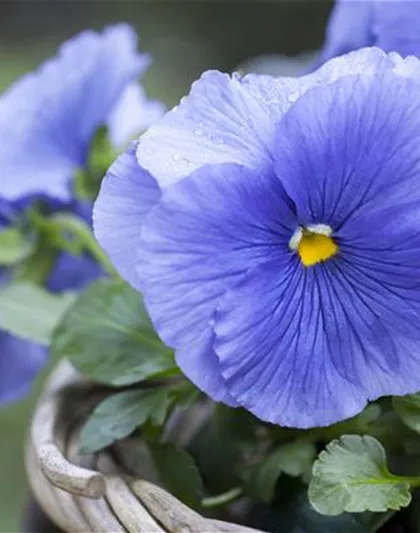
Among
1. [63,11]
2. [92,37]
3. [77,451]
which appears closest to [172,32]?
[63,11]

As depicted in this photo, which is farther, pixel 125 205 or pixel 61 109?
pixel 61 109

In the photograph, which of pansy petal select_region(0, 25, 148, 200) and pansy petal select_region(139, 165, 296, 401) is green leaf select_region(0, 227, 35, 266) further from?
pansy petal select_region(139, 165, 296, 401)

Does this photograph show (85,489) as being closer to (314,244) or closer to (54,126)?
(314,244)

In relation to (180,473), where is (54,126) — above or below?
above

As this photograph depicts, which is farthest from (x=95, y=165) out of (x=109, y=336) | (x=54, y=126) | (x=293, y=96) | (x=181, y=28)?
(x=181, y=28)

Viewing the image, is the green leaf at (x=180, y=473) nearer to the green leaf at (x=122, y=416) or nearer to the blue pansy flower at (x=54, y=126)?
the green leaf at (x=122, y=416)

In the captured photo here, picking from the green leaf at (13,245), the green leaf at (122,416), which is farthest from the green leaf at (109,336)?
the green leaf at (13,245)

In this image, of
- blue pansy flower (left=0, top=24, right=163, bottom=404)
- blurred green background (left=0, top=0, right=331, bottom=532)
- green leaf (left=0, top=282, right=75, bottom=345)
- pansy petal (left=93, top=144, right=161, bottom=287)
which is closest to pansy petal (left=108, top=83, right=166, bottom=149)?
blue pansy flower (left=0, top=24, right=163, bottom=404)

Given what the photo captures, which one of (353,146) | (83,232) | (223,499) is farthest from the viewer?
(83,232)

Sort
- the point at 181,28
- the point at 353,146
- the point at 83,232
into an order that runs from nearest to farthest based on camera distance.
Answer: the point at 353,146, the point at 83,232, the point at 181,28
